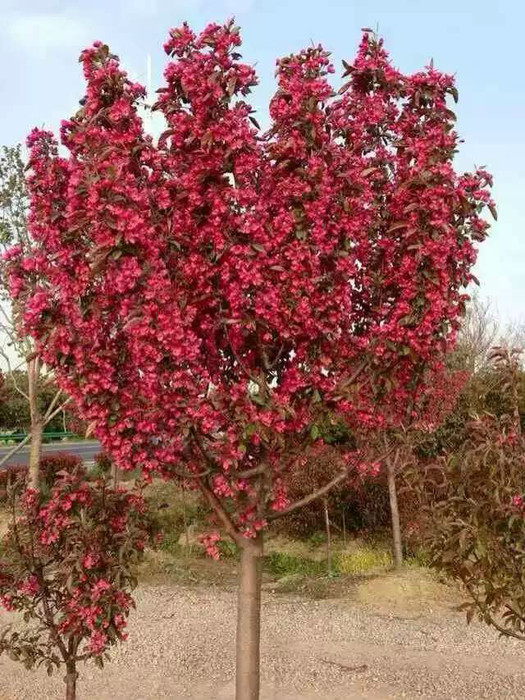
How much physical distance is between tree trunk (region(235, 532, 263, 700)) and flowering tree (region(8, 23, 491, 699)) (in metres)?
0.23

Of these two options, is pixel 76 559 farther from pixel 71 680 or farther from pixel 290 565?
pixel 290 565

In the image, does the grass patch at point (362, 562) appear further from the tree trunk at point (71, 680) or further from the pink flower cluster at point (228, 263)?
the pink flower cluster at point (228, 263)

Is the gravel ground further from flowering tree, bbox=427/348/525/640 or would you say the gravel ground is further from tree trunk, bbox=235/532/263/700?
flowering tree, bbox=427/348/525/640

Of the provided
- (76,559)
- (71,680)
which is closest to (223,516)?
(76,559)

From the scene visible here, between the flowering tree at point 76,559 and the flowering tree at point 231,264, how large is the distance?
26.6 inches

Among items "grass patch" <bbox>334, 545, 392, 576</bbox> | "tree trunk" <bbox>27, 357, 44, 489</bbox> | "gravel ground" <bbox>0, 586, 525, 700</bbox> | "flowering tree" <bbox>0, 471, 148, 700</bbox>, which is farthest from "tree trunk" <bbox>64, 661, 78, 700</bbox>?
"tree trunk" <bbox>27, 357, 44, 489</bbox>

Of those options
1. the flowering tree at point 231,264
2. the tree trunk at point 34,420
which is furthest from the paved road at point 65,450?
the flowering tree at point 231,264

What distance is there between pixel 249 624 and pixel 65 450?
26.7 meters

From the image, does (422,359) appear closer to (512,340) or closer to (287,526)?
(287,526)

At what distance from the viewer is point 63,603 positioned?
4438 millimetres

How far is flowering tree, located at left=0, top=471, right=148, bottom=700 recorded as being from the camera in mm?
4180

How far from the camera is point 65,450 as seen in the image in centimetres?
2958

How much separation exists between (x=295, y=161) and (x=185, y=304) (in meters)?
0.94

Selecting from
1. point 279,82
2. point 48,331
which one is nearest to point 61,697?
point 48,331
